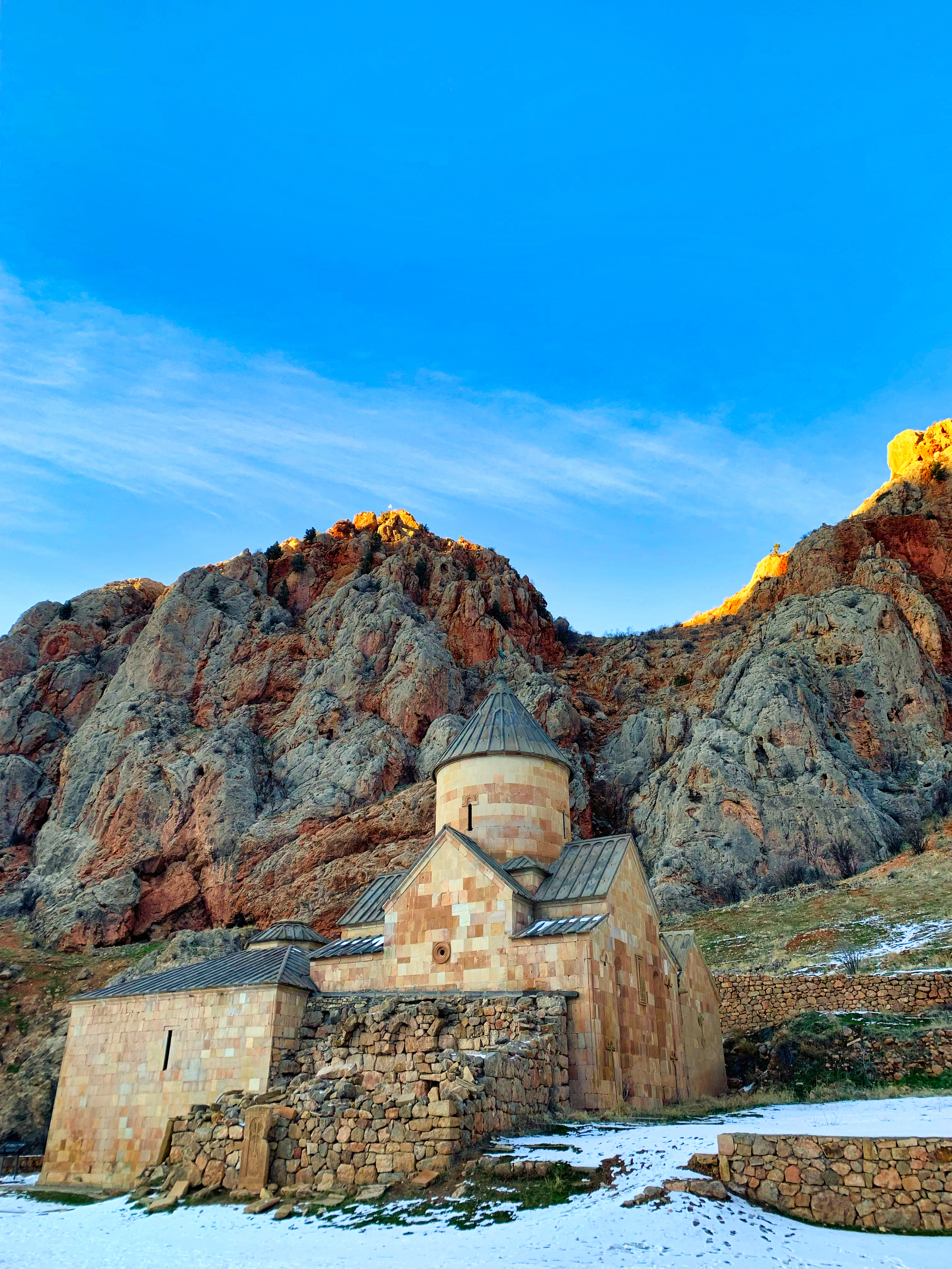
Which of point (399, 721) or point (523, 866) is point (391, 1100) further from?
point (399, 721)

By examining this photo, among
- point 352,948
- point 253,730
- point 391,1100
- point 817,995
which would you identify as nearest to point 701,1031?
point 817,995

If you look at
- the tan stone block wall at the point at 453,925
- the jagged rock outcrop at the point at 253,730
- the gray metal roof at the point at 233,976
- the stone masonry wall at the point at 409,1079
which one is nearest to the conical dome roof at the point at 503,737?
the tan stone block wall at the point at 453,925

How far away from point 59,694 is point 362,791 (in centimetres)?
2526

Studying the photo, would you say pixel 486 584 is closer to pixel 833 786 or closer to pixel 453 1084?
pixel 833 786

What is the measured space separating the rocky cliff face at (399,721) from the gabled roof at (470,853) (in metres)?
19.9

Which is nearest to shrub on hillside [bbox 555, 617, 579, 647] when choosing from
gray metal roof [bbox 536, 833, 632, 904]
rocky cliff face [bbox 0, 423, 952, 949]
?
rocky cliff face [bbox 0, 423, 952, 949]

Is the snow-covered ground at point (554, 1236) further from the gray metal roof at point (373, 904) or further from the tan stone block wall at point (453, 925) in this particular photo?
the gray metal roof at point (373, 904)

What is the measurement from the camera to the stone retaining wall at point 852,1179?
7762mm

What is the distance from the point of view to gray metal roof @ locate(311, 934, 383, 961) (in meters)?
18.1

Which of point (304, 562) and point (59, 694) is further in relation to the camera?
point (304, 562)

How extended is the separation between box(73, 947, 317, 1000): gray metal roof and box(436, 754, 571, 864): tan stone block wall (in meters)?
4.41

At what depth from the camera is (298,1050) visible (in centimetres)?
1589

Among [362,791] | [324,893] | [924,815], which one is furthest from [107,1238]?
[924,815]

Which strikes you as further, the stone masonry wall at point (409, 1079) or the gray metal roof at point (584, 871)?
the gray metal roof at point (584, 871)
